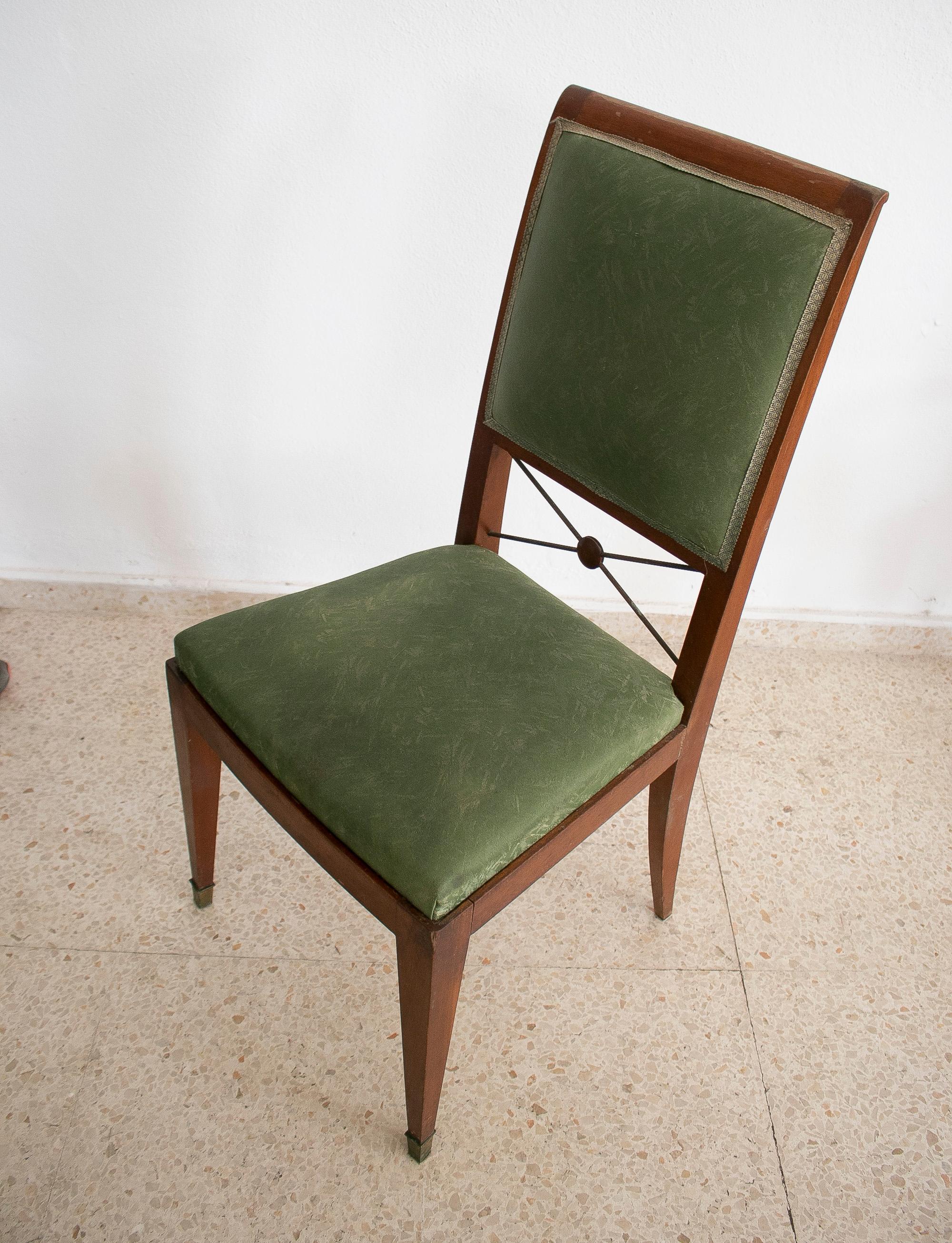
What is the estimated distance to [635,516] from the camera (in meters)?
1.00

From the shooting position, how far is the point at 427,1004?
861 millimetres

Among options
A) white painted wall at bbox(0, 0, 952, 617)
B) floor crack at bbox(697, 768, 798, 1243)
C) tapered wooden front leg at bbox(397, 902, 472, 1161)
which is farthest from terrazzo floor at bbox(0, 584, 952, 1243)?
white painted wall at bbox(0, 0, 952, 617)

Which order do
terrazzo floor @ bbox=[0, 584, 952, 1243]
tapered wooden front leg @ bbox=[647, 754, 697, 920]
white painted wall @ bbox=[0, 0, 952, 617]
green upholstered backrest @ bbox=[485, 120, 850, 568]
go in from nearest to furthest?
green upholstered backrest @ bbox=[485, 120, 850, 568] → terrazzo floor @ bbox=[0, 584, 952, 1243] → tapered wooden front leg @ bbox=[647, 754, 697, 920] → white painted wall @ bbox=[0, 0, 952, 617]

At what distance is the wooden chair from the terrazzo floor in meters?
0.13

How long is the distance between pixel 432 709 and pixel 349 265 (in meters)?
0.84

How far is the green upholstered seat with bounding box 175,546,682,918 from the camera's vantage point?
84 centimetres

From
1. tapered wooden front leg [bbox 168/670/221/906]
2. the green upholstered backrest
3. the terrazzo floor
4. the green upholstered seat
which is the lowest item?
the terrazzo floor

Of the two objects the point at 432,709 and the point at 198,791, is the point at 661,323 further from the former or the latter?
the point at 198,791

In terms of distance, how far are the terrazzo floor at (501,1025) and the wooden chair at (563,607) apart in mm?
128

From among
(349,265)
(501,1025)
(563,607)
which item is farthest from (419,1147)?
(349,265)

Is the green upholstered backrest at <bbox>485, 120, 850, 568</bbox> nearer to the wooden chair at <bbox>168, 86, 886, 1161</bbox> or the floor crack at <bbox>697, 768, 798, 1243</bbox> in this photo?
the wooden chair at <bbox>168, 86, 886, 1161</bbox>

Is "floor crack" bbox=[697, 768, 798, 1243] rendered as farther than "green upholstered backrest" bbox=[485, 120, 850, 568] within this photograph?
Yes

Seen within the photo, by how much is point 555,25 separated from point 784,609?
1.14 meters

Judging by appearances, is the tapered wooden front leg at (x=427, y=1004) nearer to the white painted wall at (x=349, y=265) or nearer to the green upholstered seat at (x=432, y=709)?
the green upholstered seat at (x=432, y=709)
